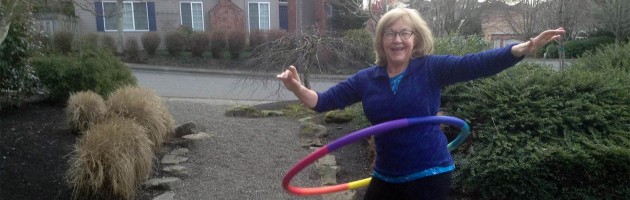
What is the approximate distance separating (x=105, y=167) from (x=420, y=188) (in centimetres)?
303

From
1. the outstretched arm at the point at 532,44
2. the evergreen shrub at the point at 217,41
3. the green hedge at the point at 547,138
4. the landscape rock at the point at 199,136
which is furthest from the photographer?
the evergreen shrub at the point at 217,41

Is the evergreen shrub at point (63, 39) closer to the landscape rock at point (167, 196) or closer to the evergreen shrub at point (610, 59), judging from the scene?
the landscape rock at point (167, 196)

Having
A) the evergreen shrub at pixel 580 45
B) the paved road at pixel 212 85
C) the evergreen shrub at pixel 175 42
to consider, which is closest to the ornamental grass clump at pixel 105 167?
the paved road at pixel 212 85

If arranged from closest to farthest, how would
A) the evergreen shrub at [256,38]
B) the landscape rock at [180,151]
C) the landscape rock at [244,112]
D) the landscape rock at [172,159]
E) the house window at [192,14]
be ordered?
1. the landscape rock at [172,159]
2. the landscape rock at [180,151]
3. the landscape rock at [244,112]
4. the evergreen shrub at [256,38]
5. the house window at [192,14]

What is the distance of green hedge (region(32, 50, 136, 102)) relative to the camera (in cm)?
764

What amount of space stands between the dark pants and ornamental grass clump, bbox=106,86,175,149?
4021 mm

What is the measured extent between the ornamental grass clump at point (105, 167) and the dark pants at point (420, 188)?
2.75 m

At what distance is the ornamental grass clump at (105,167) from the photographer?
435 cm

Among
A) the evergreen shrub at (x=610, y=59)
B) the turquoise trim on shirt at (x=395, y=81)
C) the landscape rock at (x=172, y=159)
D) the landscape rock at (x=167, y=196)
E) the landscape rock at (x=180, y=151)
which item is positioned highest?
the turquoise trim on shirt at (x=395, y=81)

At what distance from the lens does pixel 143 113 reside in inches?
245

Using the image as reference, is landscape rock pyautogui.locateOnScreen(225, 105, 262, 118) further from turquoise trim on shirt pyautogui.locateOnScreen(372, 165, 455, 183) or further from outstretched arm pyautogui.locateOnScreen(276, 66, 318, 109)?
turquoise trim on shirt pyautogui.locateOnScreen(372, 165, 455, 183)

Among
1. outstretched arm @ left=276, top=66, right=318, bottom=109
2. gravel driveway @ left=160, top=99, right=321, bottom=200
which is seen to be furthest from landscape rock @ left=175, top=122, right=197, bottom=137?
outstretched arm @ left=276, top=66, right=318, bottom=109

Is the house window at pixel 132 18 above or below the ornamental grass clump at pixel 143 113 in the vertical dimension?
above

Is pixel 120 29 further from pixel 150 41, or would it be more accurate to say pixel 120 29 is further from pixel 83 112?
pixel 83 112
